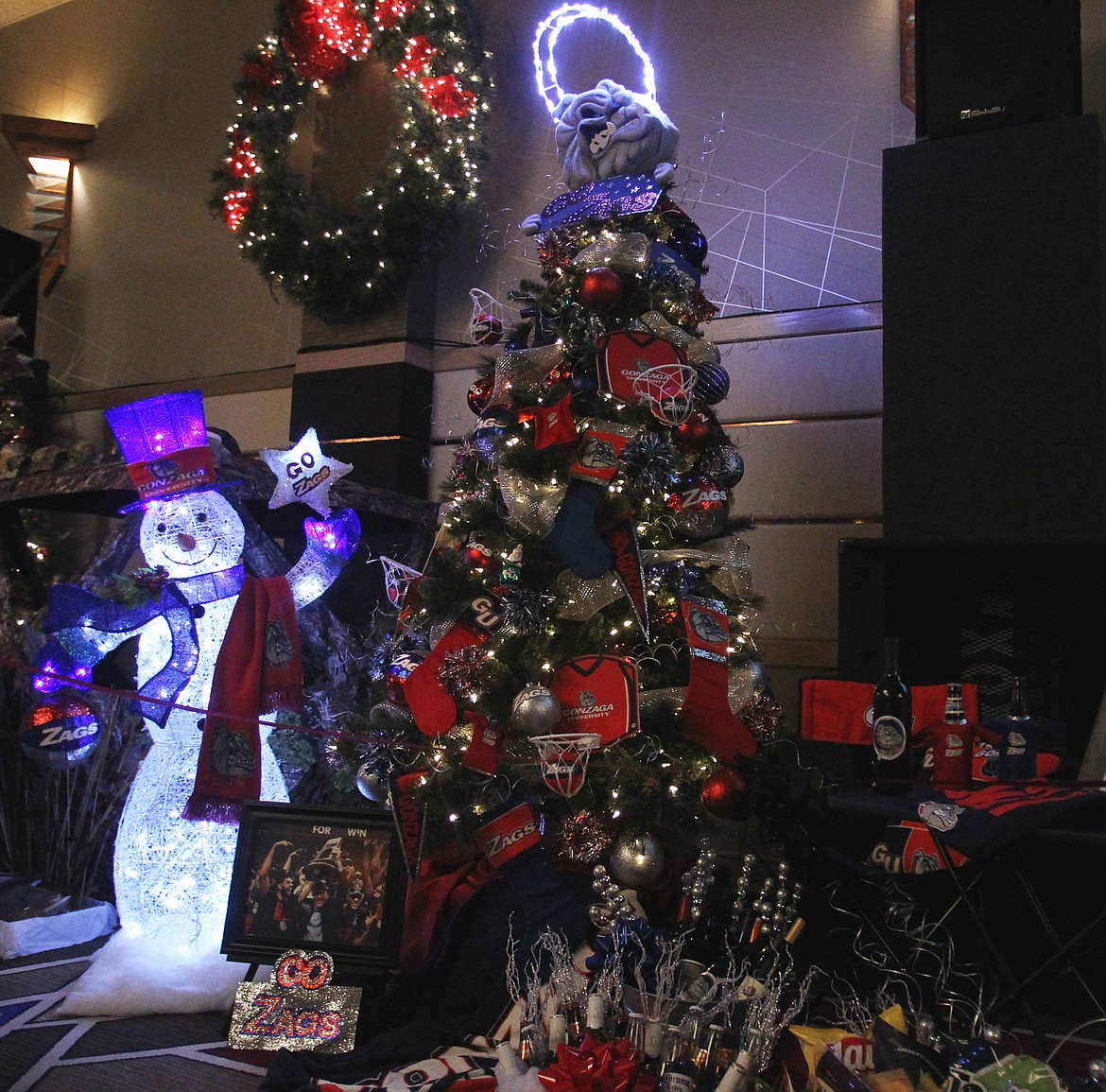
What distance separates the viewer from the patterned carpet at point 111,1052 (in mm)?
2189

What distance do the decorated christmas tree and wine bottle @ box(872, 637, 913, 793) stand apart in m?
0.28

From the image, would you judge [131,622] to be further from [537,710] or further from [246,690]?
[537,710]

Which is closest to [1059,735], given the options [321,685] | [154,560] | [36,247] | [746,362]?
[746,362]

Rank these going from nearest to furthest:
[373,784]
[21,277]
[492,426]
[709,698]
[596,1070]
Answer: [596,1070], [709,698], [373,784], [492,426], [21,277]

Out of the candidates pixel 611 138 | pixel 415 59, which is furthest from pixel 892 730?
pixel 415 59

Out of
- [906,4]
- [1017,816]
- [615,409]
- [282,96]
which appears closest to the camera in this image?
[1017,816]

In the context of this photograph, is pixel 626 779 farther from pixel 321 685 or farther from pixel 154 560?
pixel 154 560

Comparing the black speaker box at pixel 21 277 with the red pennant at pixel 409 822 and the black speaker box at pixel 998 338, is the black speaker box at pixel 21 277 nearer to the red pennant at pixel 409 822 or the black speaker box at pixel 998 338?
the red pennant at pixel 409 822

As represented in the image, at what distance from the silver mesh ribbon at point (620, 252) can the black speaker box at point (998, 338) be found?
2.32 feet

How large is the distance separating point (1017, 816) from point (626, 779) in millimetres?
979

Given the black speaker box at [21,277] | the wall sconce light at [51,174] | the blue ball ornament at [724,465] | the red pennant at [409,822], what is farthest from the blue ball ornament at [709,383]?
the wall sconce light at [51,174]

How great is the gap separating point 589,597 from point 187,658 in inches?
49.9

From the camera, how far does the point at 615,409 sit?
2898mm

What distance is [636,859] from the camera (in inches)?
99.4
